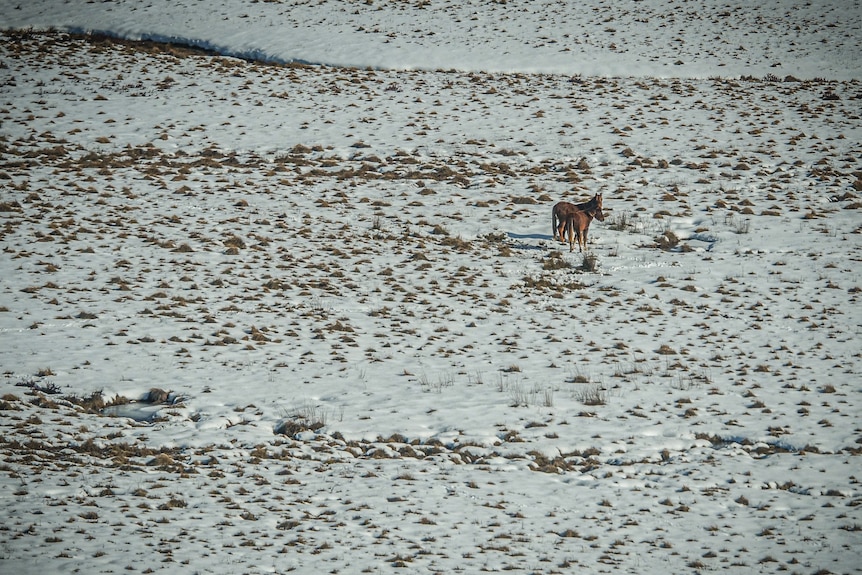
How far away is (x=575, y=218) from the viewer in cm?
2198

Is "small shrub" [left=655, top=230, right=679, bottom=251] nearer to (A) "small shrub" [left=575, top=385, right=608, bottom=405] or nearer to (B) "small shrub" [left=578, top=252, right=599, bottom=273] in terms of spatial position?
(B) "small shrub" [left=578, top=252, right=599, bottom=273]

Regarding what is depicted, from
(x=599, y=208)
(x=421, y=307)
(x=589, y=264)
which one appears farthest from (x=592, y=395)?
(x=599, y=208)

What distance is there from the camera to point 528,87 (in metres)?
37.7

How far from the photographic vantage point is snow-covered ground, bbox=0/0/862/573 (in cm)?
1030

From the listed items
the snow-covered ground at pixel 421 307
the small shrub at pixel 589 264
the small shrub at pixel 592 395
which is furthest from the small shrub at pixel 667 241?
the small shrub at pixel 592 395

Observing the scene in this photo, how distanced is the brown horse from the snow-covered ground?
692 mm

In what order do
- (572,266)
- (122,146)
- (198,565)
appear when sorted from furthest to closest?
(122,146) < (572,266) < (198,565)

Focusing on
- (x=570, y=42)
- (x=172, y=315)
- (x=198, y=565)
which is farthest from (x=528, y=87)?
(x=198, y=565)

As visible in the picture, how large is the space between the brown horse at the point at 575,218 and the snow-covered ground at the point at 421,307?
0.69 metres

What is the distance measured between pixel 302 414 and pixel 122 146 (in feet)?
65.5

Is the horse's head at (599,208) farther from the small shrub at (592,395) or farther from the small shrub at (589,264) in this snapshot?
the small shrub at (592,395)

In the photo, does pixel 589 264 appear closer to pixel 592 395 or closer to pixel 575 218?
pixel 575 218

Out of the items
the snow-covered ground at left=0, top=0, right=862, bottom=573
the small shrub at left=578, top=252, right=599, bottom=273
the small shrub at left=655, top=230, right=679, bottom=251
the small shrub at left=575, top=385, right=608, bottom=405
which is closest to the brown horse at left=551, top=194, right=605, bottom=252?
the snow-covered ground at left=0, top=0, right=862, bottom=573

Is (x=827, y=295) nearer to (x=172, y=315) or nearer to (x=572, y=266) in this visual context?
(x=572, y=266)
